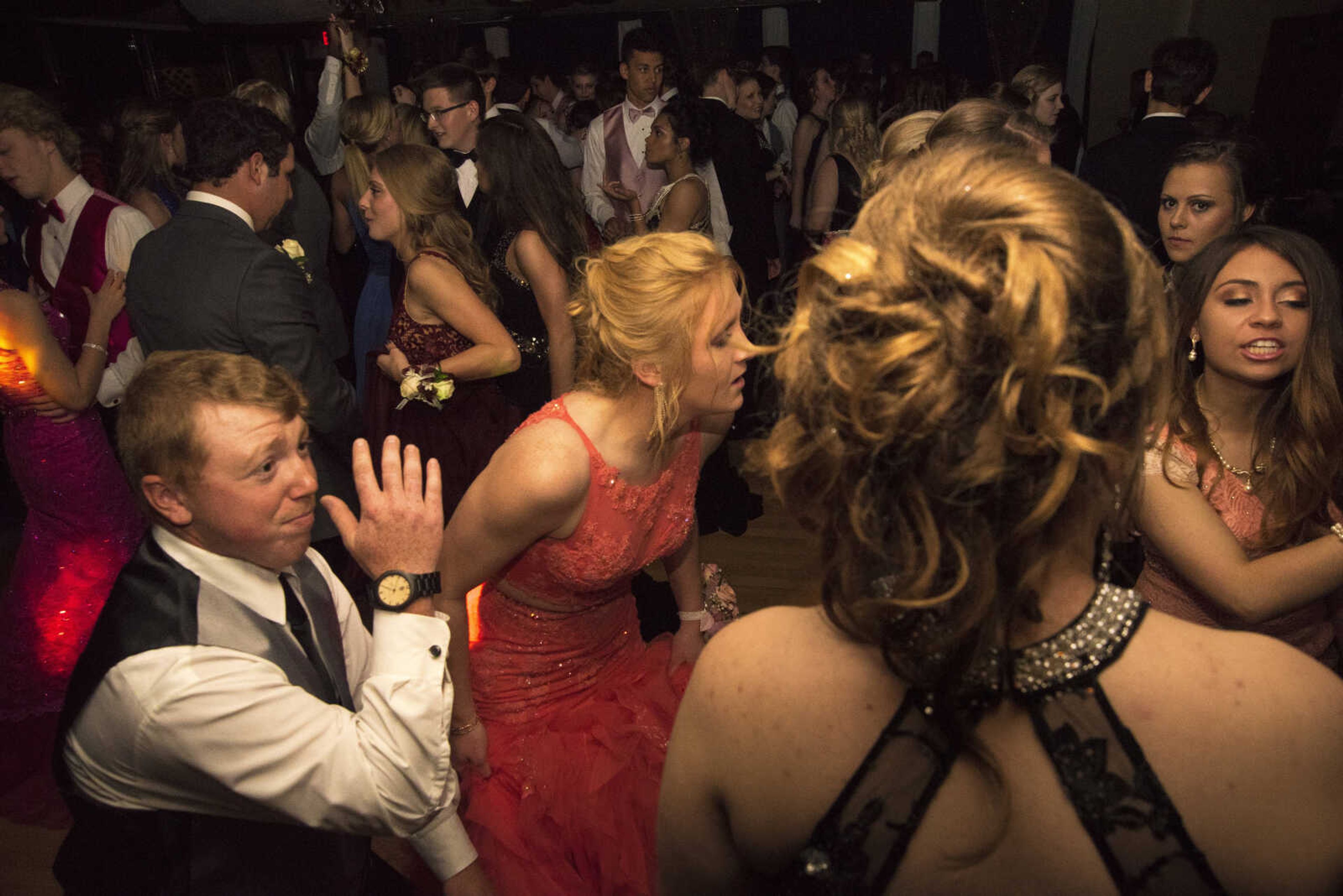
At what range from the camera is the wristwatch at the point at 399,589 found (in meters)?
1.28

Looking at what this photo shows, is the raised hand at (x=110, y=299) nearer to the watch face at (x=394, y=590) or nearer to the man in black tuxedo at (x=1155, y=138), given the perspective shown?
the watch face at (x=394, y=590)

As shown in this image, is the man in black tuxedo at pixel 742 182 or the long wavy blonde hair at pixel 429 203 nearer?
the long wavy blonde hair at pixel 429 203

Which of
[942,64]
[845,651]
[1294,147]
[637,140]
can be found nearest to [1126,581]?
[845,651]

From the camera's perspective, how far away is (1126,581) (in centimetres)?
99

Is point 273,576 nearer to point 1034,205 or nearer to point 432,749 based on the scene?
point 432,749

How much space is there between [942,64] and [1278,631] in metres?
5.62

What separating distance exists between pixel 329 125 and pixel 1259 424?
4.30 meters

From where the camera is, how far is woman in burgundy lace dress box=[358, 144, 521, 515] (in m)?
2.62

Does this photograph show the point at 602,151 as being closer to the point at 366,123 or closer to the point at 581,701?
the point at 366,123

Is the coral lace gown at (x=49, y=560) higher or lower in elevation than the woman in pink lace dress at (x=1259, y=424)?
lower

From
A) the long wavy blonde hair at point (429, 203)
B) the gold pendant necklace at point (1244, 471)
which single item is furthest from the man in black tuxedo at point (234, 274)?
the gold pendant necklace at point (1244, 471)

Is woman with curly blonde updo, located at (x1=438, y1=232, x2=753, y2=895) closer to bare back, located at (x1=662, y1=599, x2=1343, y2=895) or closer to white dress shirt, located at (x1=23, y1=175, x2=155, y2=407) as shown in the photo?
bare back, located at (x1=662, y1=599, x2=1343, y2=895)

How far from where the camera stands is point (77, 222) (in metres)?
2.86

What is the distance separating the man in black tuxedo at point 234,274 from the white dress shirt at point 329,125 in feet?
6.49
